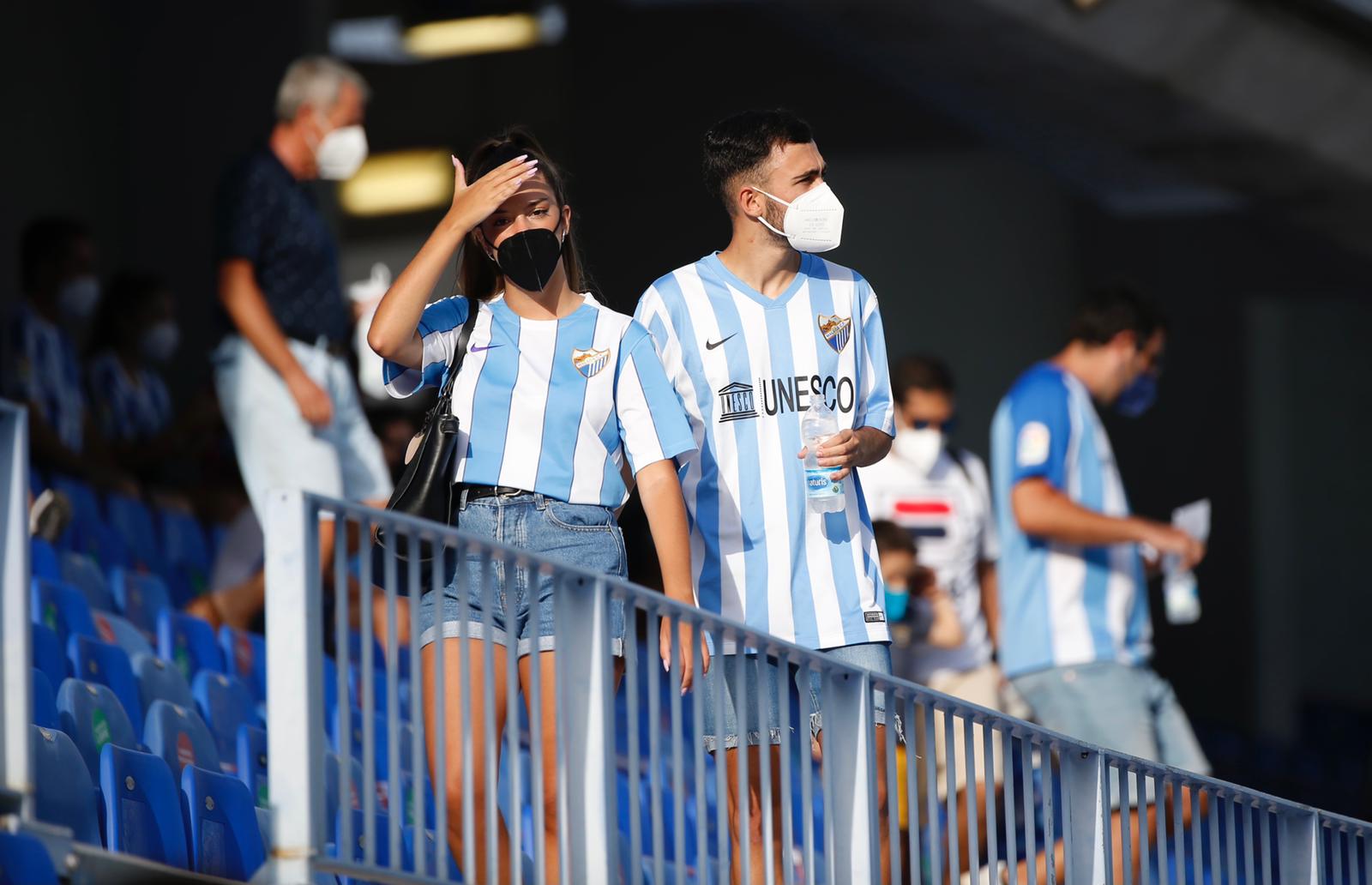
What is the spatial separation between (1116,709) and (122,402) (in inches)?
156

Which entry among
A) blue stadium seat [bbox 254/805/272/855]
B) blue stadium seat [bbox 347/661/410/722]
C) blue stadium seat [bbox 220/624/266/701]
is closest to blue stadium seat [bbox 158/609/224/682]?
blue stadium seat [bbox 220/624/266/701]

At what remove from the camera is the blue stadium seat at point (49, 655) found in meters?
3.71

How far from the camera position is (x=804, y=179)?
348 cm

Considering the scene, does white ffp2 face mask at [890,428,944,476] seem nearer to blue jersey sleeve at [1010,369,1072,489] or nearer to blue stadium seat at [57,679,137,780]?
blue jersey sleeve at [1010,369,1072,489]

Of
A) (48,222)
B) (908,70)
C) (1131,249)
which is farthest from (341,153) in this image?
(1131,249)

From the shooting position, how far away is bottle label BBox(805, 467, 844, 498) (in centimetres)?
337

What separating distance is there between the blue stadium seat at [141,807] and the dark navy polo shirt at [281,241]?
2.24 m

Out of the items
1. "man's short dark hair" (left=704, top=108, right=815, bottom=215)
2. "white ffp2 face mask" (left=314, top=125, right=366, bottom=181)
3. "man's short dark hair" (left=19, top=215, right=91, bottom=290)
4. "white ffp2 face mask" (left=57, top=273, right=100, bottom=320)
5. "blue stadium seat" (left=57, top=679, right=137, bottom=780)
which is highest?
"white ffp2 face mask" (left=314, top=125, right=366, bottom=181)

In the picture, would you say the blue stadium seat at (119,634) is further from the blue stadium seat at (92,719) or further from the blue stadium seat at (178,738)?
the blue stadium seat at (92,719)

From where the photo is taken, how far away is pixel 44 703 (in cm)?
323

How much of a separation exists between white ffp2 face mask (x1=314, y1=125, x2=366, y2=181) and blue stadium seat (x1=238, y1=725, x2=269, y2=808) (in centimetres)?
187

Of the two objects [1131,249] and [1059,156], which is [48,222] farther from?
[1131,249]

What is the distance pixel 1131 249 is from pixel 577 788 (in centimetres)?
1056

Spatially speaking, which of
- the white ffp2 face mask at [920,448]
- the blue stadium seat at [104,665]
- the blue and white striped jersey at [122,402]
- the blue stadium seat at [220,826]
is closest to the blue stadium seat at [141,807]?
the blue stadium seat at [220,826]
